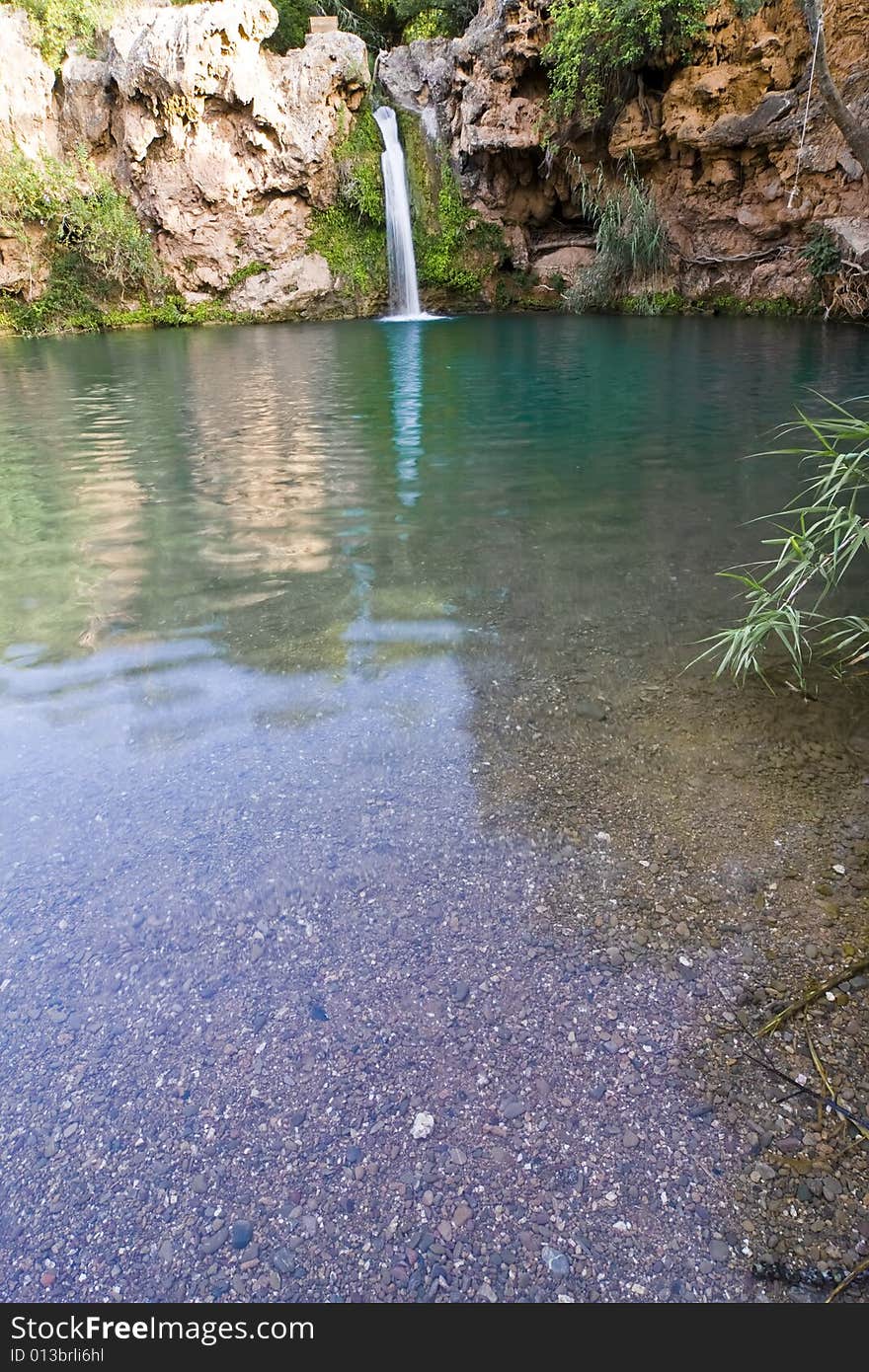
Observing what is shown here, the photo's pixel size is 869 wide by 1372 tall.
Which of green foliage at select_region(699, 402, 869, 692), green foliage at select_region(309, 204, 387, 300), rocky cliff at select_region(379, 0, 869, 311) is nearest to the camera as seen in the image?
green foliage at select_region(699, 402, 869, 692)

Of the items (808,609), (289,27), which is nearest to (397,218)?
(289,27)

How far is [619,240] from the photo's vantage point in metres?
17.6

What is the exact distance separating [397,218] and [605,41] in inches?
273

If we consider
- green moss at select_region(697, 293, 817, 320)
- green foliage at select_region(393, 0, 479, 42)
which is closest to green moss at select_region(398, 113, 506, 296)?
green foliage at select_region(393, 0, 479, 42)

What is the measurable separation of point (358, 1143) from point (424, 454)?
5853mm

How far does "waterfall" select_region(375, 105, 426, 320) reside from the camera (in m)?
21.5

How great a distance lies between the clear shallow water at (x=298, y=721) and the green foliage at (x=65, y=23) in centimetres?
1969

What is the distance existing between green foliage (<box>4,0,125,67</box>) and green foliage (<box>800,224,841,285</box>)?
18.4 metres

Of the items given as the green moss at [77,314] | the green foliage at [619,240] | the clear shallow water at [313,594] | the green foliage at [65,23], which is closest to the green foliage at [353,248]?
the green moss at [77,314]

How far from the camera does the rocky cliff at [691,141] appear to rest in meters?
15.2

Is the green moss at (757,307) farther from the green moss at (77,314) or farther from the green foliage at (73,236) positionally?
the green foliage at (73,236)

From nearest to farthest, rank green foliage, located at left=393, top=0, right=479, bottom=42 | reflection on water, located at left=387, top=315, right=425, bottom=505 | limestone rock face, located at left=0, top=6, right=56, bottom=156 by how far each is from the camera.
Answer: reflection on water, located at left=387, top=315, right=425, bottom=505 < limestone rock face, located at left=0, top=6, right=56, bottom=156 < green foliage, located at left=393, top=0, right=479, bottom=42

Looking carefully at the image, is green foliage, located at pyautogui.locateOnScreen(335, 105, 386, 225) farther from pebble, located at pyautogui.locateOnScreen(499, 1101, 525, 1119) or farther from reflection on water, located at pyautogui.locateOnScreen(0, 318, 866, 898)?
pebble, located at pyautogui.locateOnScreen(499, 1101, 525, 1119)

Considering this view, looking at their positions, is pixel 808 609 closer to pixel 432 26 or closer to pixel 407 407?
pixel 407 407
